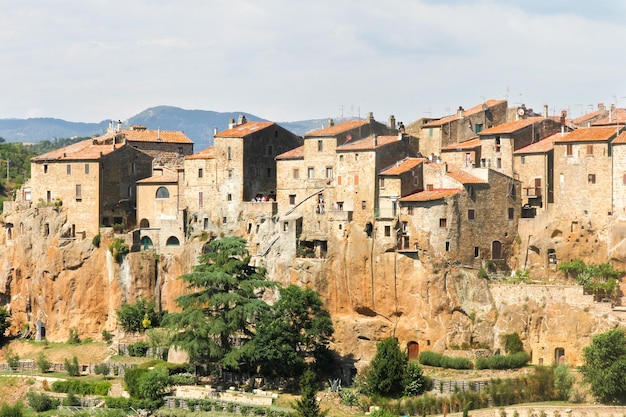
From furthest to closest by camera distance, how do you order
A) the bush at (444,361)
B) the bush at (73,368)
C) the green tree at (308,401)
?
the bush at (73,368) < the bush at (444,361) < the green tree at (308,401)

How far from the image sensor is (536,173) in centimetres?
8056

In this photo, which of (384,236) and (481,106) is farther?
(481,106)

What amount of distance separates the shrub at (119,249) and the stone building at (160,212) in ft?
4.75

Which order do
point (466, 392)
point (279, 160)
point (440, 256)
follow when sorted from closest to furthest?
point (466, 392)
point (440, 256)
point (279, 160)

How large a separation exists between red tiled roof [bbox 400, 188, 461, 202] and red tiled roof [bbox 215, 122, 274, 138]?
16.6 meters

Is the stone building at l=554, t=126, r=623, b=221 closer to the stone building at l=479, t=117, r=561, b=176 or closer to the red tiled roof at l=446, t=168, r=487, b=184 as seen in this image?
the stone building at l=479, t=117, r=561, b=176

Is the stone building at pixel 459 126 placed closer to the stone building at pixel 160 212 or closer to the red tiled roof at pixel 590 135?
the red tiled roof at pixel 590 135

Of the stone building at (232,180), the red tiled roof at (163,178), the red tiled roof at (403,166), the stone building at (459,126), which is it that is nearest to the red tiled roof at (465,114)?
the stone building at (459,126)

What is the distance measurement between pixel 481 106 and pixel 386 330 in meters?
20.7

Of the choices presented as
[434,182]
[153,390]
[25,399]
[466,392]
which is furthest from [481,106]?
[25,399]

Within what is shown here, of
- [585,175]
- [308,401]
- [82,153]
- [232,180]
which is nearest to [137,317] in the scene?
[232,180]

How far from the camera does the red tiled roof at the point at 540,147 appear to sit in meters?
80.6

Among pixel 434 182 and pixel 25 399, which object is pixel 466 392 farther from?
pixel 25 399

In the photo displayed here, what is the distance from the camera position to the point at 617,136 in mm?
75500
